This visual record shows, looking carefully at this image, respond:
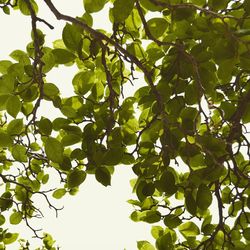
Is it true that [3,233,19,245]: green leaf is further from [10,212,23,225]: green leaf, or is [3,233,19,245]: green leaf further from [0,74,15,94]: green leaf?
[0,74,15,94]: green leaf

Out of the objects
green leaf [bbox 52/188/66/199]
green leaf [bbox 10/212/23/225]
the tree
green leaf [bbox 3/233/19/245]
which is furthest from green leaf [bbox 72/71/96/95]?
green leaf [bbox 3/233/19/245]

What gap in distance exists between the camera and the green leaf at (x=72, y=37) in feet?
7.18

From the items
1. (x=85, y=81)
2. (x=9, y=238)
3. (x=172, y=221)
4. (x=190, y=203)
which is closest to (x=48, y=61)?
(x=85, y=81)

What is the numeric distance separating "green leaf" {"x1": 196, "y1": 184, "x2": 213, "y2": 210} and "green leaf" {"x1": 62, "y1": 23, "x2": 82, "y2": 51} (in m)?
0.96

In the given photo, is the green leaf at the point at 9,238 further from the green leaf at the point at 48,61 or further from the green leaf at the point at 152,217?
the green leaf at the point at 48,61

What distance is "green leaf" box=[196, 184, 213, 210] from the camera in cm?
204

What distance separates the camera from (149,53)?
2396 mm

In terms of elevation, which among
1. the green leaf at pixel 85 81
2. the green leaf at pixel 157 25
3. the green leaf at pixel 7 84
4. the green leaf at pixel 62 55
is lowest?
the green leaf at pixel 7 84

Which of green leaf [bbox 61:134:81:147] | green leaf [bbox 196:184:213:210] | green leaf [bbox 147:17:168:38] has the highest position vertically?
green leaf [bbox 147:17:168:38]

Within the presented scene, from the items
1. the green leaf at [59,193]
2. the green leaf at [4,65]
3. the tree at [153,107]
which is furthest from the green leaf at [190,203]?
the green leaf at [59,193]

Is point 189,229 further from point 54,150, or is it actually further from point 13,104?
point 13,104

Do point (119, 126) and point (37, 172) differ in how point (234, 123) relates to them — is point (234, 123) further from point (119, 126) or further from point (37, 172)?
point (37, 172)

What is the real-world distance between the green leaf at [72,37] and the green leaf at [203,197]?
0.96 metres

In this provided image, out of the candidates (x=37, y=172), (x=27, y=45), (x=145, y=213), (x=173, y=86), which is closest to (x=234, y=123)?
(x=173, y=86)
